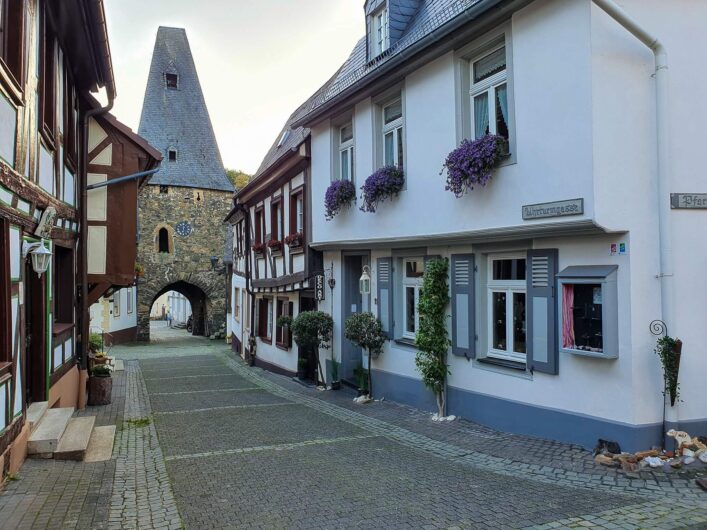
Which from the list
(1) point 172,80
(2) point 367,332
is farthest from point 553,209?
(1) point 172,80

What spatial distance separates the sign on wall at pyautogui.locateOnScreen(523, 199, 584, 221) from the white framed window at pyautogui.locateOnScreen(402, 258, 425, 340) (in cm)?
312

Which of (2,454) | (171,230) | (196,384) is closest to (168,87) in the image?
(171,230)

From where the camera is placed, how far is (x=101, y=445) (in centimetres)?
761

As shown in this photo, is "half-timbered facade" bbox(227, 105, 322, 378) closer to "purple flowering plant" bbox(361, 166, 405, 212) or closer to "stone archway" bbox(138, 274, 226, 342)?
"purple flowering plant" bbox(361, 166, 405, 212)

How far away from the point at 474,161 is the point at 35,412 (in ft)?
20.6

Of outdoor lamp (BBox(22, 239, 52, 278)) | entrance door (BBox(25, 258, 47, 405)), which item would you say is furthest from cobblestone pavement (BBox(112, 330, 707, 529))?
outdoor lamp (BBox(22, 239, 52, 278))

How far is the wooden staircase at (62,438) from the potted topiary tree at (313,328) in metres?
4.78

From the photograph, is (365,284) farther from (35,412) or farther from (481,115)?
(35,412)

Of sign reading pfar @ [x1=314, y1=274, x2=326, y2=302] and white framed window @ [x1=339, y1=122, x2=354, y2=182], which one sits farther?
sign reading pfar @ [x1=314, y1=274, x2=326, y2=302]

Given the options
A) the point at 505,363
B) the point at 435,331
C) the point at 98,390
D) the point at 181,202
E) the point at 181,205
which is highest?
the point at 181,202

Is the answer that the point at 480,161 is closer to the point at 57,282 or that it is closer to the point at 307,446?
the point at 307,446

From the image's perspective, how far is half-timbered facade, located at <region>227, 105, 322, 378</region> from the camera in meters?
13.8

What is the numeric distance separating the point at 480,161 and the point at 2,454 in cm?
610

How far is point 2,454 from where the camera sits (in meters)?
5.38
